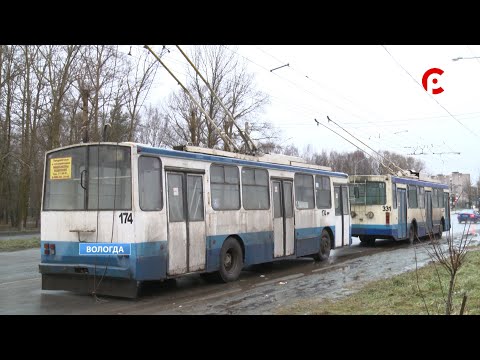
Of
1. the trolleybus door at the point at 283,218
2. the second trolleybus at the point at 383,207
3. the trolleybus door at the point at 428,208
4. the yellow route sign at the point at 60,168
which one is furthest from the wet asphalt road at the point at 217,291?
the trolleybus door at the point at 428,208

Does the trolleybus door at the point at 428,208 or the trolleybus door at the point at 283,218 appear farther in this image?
the trolleybus door at the point at 428,208

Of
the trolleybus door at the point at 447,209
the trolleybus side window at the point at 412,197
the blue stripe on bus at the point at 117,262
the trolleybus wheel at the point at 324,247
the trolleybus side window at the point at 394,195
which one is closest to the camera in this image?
the blue stripe on bus at the point at 117,262

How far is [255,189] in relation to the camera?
42.5 feet

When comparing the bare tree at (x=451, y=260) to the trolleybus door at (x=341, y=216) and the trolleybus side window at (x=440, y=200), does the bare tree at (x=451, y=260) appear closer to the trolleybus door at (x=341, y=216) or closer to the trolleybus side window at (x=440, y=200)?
the trolleybus door at (x=341, y=216)

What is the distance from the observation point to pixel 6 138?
123 ft

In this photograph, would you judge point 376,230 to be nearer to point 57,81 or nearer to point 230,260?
→ point 230,260

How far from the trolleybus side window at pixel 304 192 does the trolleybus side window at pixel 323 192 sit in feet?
1.34

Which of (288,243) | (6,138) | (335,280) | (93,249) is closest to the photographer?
(93,249)

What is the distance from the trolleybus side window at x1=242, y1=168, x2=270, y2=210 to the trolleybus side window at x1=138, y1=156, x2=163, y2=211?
3129 mm

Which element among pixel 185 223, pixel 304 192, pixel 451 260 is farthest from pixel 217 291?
pixel 451 260

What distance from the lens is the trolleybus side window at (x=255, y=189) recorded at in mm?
12555

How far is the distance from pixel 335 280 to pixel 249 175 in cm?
328
